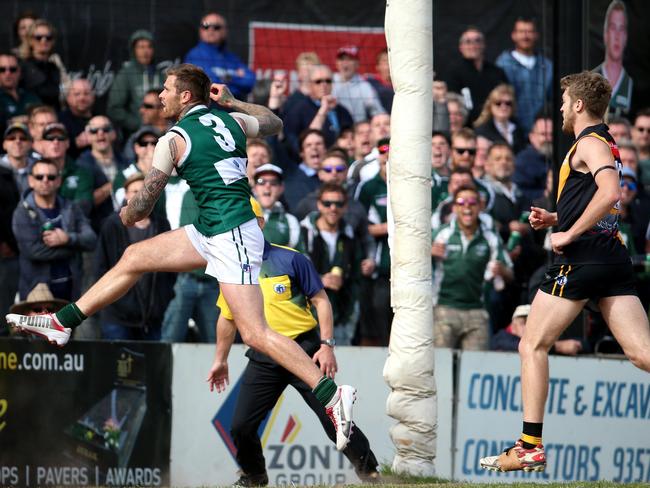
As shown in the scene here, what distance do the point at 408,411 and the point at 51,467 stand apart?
3.18 meters

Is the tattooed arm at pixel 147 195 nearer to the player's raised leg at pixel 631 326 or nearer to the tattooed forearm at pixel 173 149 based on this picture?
the tattooed forearm at pixel 173 149

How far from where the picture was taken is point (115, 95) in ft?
39.0

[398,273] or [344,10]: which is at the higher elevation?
[344,10]

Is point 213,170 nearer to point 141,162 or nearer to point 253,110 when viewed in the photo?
point 253,110

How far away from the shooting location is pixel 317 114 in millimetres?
12320

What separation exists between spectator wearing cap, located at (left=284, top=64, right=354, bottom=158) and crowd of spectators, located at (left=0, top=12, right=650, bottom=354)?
0.06ft

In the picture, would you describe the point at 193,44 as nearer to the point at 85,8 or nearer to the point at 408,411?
the point at 85,8


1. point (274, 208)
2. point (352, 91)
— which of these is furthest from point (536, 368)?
point (352, 91)

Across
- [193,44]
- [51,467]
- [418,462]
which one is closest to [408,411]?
[418,462]

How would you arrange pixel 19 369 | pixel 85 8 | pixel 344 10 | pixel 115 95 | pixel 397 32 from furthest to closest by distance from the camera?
1. pixel 344 10
2. pixel 85 8
3. pixel 115 95
4. pixel 19 369
5. pixel 397 32

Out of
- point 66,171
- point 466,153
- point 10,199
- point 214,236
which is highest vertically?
point 466,153

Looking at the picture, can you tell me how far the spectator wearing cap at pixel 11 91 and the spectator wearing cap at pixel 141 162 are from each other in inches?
45.3

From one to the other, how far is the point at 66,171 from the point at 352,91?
3.52 meters

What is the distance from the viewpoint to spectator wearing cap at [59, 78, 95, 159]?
1138cm
